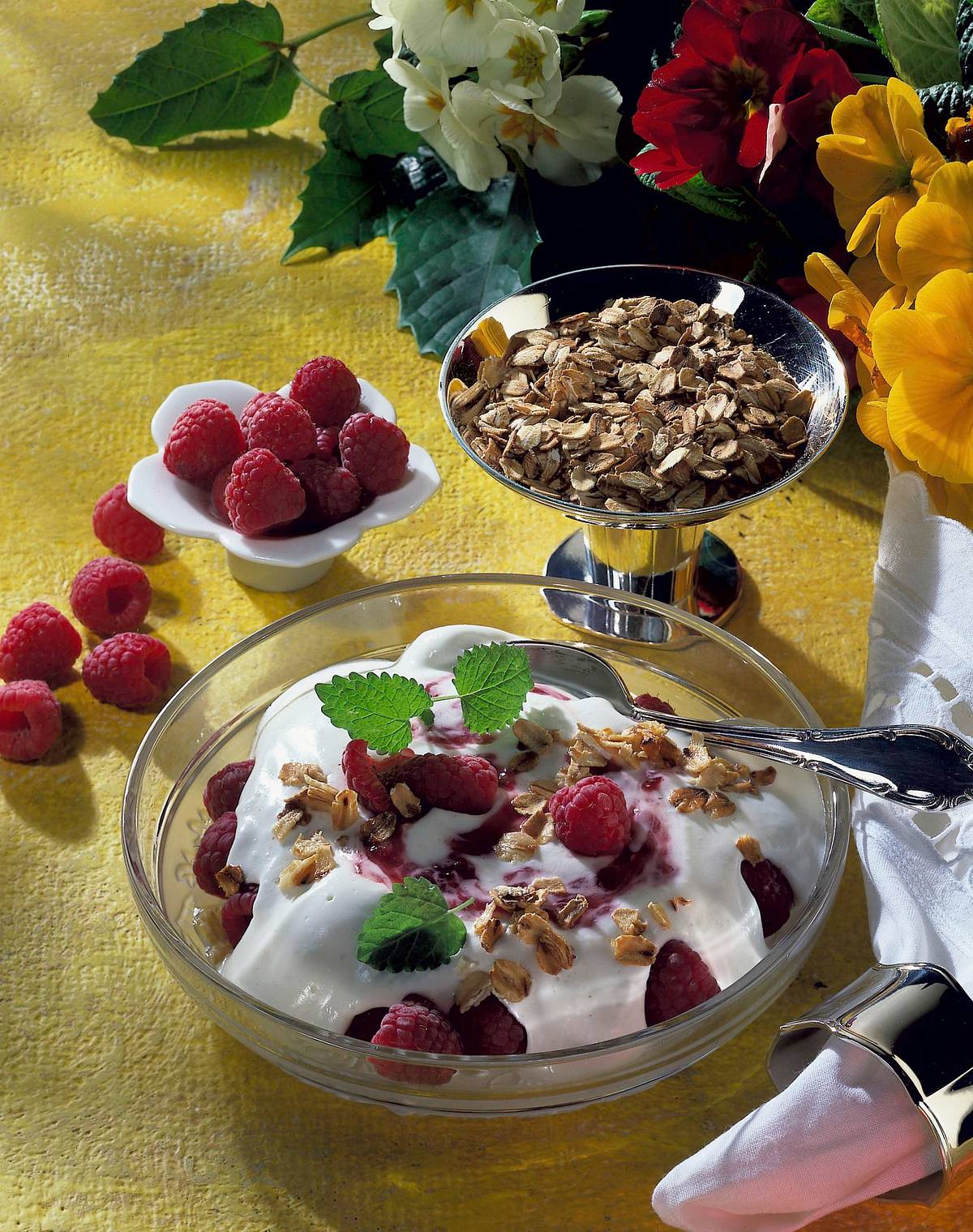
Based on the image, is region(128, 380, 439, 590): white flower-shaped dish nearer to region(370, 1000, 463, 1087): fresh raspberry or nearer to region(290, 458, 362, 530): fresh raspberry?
region(290, 458, 362, 530): fresh raspberry

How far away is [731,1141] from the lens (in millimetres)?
689

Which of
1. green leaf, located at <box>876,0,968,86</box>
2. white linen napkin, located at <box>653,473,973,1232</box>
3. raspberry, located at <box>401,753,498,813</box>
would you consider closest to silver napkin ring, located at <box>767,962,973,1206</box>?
white linen napkin, located at <box>653,473,973,1232</box>

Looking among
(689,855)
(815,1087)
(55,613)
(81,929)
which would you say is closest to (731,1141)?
(815,1087)

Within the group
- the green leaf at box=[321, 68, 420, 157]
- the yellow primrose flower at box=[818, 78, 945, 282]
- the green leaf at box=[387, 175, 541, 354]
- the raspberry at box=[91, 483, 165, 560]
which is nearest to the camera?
the yellow primrose flower at box=[818, 78, 945, 282]

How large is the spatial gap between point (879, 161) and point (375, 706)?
1.81 feet

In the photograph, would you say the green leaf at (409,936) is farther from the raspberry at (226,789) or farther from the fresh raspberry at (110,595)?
the fresh raspberry at (110,595)

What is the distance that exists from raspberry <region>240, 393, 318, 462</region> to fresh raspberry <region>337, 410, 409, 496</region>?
3 cm

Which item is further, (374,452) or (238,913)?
(374,452)

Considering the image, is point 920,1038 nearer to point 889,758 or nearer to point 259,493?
point 889,758

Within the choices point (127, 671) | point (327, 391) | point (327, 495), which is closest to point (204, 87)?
point (327, 391)

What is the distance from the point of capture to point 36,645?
1043mm

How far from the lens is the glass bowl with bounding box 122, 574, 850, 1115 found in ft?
2.29

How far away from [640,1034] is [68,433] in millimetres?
861

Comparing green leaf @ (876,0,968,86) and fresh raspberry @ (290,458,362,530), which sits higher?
green leaf @ (876,0,968,86)
